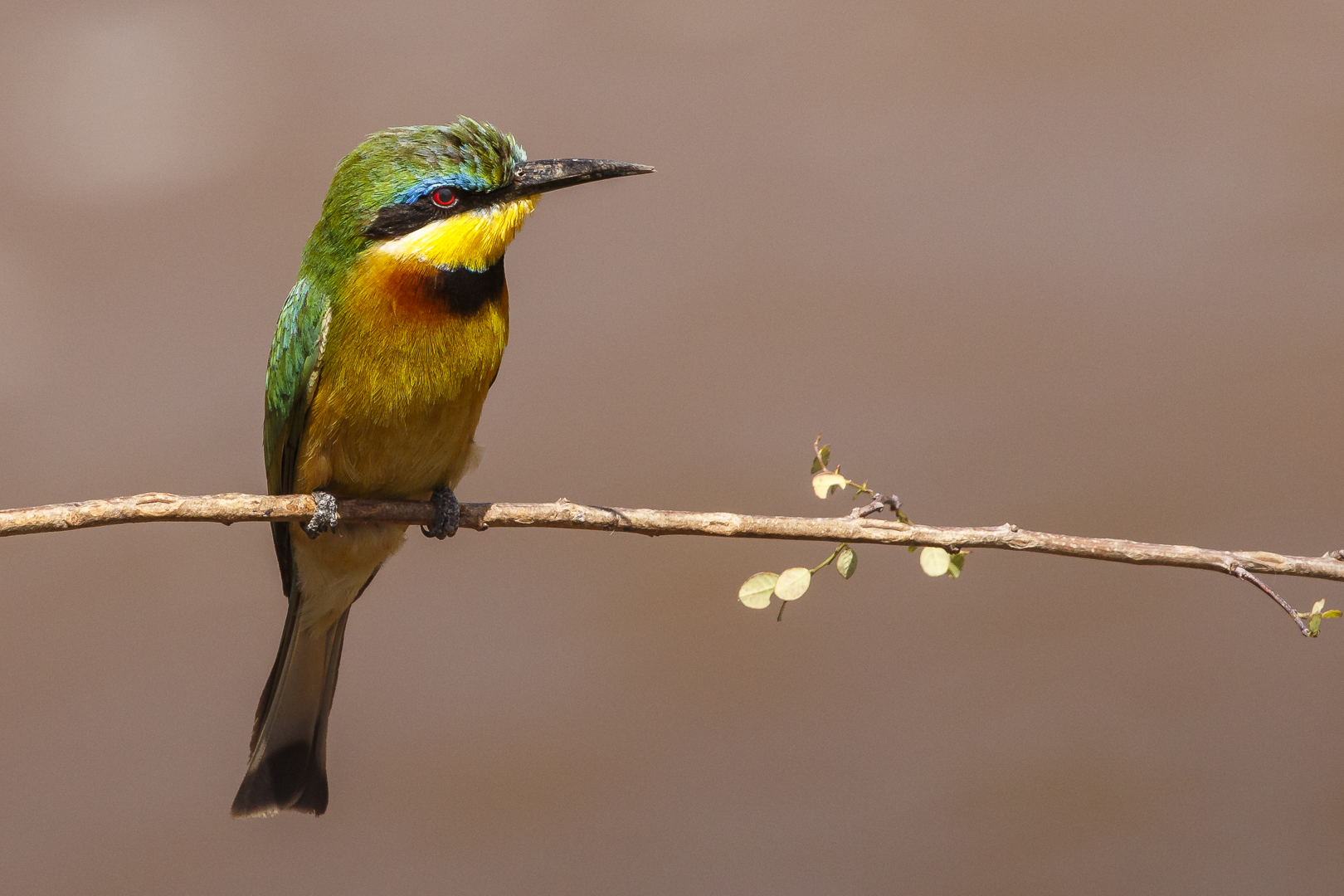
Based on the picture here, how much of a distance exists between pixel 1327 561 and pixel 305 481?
112cm

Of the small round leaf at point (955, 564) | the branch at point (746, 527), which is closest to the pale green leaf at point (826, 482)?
the branch at point (746, 527)

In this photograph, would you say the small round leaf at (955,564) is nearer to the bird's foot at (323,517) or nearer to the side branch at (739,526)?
the side branch at (739,526)

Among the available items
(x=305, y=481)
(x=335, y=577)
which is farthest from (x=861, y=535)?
(x=335, y=577)

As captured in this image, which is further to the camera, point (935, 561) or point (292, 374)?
point (292, 374)

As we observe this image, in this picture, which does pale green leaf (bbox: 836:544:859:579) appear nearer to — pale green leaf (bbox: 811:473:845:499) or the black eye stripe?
pale green leaf (bbox: 811:473:845:499)

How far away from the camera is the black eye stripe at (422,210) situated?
1.45m

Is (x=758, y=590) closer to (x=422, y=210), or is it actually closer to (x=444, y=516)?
(x=444, y=516)

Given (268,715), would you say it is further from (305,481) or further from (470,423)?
(470,423)

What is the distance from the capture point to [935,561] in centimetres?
122

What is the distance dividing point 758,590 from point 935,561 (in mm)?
175

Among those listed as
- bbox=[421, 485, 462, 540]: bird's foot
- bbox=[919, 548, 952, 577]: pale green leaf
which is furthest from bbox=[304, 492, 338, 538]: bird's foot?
bbox=[919, 548, 952, 577]: pale green leaf

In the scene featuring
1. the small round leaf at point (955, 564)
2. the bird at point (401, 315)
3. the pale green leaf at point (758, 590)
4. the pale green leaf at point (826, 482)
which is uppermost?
the bird at point (401, 315)

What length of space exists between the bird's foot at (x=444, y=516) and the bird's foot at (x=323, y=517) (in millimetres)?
129

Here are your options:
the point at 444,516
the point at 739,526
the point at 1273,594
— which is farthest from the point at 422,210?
the point at 1273,594
